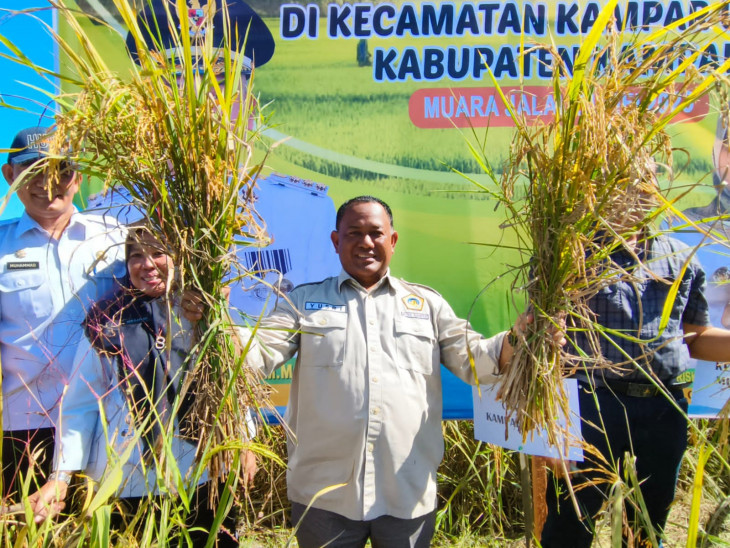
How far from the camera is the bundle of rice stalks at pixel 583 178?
5.02 ft

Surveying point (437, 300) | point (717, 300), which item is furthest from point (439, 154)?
point (717, 300)

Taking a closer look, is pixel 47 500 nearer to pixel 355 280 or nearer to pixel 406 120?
pixel 355 280

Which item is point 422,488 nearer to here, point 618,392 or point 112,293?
point 618,392

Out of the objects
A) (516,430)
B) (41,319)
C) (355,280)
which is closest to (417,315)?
(355,280)

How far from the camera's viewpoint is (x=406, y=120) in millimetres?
2934

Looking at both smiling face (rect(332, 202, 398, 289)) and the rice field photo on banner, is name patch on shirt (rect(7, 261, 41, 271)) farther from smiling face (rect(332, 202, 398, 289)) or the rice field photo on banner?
smiling face (rect(332, 202, 398, 289))

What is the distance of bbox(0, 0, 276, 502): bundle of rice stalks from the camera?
1491mm

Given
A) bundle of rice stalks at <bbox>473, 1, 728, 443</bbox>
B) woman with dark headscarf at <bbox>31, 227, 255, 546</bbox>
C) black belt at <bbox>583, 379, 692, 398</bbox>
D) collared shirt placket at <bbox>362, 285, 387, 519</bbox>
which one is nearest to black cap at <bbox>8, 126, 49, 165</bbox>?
woman with dark headscarf at <bbox>31, 227, 255, 546</bbox>

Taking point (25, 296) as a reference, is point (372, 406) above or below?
below

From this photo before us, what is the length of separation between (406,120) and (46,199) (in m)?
1.60

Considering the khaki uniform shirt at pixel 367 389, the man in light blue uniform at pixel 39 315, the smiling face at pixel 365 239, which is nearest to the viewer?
the khaki uniform shirt at pixel 367 389

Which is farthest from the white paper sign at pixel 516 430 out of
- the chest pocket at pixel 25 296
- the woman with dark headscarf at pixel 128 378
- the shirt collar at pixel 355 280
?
the chest pocket at pixel 25 296

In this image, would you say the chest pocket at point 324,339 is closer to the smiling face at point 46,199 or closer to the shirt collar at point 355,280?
the shirt collar at point 355,280

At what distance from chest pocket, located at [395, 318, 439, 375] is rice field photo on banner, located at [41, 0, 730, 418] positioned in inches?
38.2
